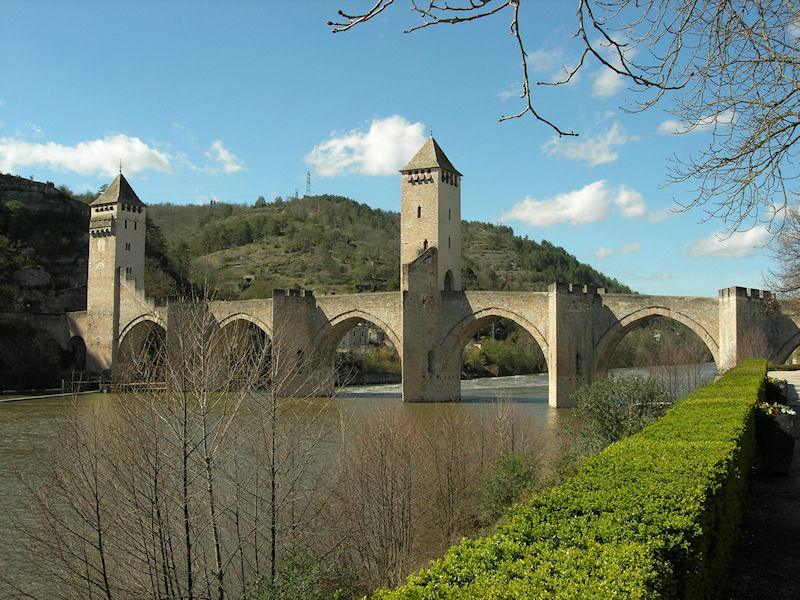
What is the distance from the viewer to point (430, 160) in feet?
98.3

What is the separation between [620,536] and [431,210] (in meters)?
26.1

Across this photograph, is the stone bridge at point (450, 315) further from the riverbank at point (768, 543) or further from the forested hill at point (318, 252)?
the forested hill at point (318, 252)

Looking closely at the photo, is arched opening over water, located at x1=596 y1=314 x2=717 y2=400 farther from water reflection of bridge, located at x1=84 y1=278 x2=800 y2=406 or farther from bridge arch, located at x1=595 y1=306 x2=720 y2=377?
water reflection of bridge, located at x1=84 y1=278 x2=800 y2=406

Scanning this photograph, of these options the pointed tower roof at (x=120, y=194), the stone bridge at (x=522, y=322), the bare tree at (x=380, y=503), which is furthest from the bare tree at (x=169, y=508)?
the pointed tower roof at (x=120, y=194)

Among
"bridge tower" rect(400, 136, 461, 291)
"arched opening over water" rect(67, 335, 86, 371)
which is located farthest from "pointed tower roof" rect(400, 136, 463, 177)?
"arched opening over water" rect(67, 335, 86, 371)

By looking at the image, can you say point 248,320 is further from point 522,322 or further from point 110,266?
point 522,322

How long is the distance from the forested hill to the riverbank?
43959 millimetres

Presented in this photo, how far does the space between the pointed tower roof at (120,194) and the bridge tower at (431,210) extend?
63.0 ft

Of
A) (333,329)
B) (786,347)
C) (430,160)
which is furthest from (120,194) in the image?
(786,347)

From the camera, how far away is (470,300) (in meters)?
28.2

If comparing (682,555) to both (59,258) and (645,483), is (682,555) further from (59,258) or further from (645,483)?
(59,258)

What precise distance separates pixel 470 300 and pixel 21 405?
19.4 m

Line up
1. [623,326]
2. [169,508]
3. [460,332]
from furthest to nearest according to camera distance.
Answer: [460,332]
[623,326]
[169,508]

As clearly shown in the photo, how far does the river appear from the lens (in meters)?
11.3
